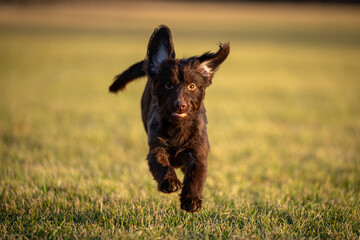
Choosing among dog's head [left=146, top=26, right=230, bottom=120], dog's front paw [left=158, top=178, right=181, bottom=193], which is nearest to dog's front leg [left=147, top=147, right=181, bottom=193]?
dog's front paw [left=158, top=178, right=181, bottom=193]

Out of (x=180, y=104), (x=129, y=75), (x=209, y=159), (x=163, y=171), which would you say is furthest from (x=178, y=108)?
(x=209, y=159)

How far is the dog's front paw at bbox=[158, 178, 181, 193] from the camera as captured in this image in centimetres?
369

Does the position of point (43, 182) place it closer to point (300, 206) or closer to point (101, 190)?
point (101, 190)

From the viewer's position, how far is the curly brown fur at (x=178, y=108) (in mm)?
4051

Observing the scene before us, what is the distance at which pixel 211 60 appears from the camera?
4344 mm

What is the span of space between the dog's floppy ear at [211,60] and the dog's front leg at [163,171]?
3.08 feet

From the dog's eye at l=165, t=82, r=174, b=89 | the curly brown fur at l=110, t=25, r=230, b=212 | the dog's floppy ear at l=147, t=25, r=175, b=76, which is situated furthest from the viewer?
the dog's floppy ear at l=147, t=25, r=175, b=76

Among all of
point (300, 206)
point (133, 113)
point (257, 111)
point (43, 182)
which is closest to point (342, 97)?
point (257, 111)

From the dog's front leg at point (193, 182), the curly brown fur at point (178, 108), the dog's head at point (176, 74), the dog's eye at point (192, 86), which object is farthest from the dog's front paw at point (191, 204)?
the dog's eye at point (192, 86)

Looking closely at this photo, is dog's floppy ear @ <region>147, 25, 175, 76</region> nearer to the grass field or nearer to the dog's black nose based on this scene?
the dog's black nose

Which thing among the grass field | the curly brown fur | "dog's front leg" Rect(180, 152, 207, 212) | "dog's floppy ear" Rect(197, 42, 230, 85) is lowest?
the grass field

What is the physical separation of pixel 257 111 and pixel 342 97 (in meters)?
4.67

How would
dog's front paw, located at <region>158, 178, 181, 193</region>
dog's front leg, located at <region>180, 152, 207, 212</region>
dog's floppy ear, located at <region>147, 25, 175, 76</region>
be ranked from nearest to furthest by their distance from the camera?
dog's front paw, located at <region>158, 178, 181, 193</region>, dog's front leg, located at <region>180, 152, 207, 212</region>, dog's floppy ear, located at <region>147, 25, 175, 76</region>

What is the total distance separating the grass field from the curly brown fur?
2.06 ft
